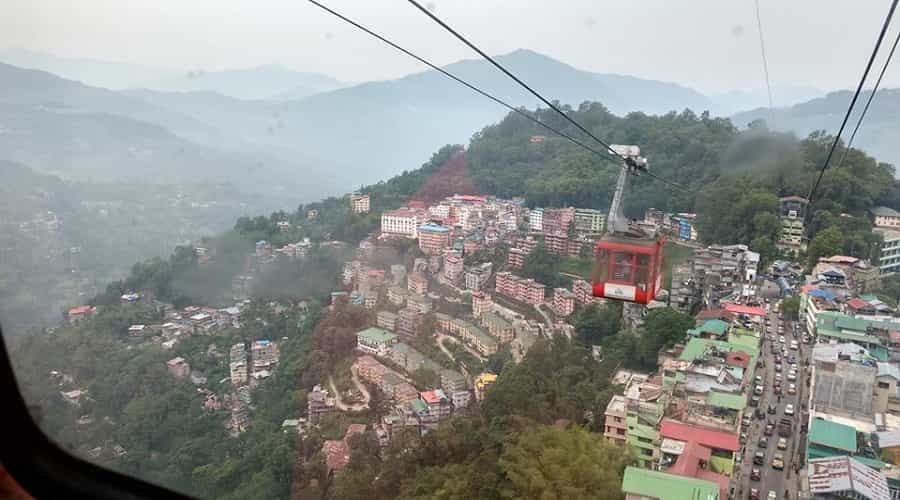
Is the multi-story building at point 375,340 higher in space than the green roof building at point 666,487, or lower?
lower

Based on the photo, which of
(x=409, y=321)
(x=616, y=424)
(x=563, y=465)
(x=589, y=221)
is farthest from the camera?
(x=589, y=221)

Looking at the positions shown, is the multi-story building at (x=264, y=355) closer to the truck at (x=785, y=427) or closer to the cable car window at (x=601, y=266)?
the truck at (x=785, y=427)

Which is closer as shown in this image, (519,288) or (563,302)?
(563,302)

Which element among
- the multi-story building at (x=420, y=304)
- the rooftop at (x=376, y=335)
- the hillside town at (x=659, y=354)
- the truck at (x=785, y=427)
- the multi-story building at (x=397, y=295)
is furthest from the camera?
the multi-story building at (x=397, y=295)

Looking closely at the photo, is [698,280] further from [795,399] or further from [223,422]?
[223,422]

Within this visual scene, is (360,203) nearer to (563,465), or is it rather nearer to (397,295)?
(397,295)

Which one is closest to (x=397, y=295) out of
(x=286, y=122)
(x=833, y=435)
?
(x=833, y=435)

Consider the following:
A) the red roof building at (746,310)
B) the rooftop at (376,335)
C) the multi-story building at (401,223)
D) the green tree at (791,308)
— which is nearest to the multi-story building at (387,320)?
the rooftop at (376,335)
